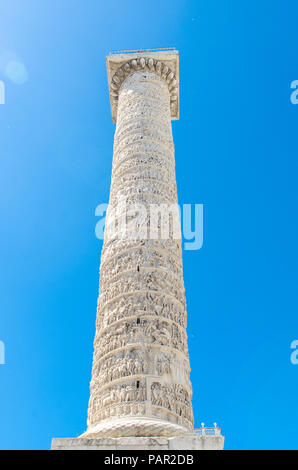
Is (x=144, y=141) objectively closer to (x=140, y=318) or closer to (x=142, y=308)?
(x=142, y=308)

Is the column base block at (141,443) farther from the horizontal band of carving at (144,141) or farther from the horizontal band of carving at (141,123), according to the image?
the horizontal band of carving at (141,123)

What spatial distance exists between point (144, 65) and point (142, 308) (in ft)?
19.4

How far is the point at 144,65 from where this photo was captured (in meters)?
9.41

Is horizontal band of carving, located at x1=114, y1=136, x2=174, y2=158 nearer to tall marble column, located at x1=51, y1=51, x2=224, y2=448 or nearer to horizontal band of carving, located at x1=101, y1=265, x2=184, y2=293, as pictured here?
tall marble column, located at x1=51, y1=51, x2=224, y2=448

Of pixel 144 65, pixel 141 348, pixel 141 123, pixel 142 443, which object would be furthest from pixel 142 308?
pixel 144 65

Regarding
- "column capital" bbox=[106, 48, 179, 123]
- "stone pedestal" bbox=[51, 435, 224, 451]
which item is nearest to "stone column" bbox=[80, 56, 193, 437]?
"stone pedestal" bbox=[51, 435, 224, 451]

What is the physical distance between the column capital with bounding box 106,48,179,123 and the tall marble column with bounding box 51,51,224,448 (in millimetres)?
1445

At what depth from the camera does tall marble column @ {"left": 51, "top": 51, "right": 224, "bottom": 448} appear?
4641mm

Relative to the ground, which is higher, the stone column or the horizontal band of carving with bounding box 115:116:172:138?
the horizontal band of carving with bounding box 115:116:172:138

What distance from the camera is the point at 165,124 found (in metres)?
8.20

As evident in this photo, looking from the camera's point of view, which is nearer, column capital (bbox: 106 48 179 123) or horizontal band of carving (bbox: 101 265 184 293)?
horizontal band of carving (bbox: 101 265 184 293)
